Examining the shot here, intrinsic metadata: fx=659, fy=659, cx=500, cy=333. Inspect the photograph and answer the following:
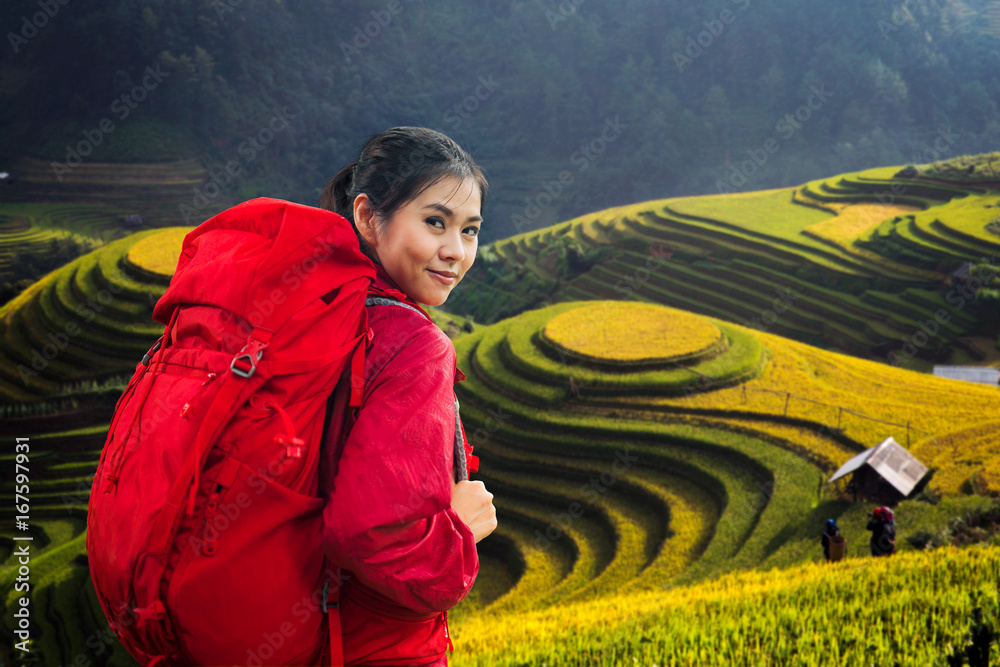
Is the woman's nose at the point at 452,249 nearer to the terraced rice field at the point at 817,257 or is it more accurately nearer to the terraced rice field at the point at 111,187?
the terraced rice field at the point at 817,257

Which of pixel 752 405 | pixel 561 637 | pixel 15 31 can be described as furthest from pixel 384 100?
pixel 561 637

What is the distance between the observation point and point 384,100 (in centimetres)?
4475

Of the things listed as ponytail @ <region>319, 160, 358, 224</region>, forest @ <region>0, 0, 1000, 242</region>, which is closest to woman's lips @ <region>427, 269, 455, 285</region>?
ponytail @ <region>319, 160, 358, 224</region>

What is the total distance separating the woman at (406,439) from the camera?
85 cm

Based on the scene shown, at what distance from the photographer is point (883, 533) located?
536 centimetres

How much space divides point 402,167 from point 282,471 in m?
0.57

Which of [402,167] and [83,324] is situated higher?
[402,167]

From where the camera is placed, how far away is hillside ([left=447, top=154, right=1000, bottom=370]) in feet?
48.6

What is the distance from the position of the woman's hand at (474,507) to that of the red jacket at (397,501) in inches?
3.6

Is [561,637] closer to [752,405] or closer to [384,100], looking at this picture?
[752,405]

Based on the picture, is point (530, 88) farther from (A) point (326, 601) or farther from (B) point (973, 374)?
(A) point (326, 601)

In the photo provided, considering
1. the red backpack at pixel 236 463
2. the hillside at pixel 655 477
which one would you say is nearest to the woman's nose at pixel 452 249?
the red backpack at pixel 236 463

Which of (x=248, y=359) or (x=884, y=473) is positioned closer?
(x=248, y=359)

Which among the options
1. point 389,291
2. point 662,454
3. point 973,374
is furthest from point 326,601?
point 973,374
